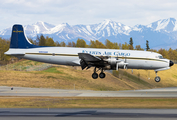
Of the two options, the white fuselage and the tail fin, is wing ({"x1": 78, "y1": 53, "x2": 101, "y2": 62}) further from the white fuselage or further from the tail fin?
the tail fin

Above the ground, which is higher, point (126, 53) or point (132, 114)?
point (126, 53)

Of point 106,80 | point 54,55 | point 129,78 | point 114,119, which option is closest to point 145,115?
point 114,119

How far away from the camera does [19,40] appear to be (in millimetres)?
47375

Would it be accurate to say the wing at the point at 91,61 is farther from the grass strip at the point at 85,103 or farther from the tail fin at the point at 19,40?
the tail fin at the point at 19,40

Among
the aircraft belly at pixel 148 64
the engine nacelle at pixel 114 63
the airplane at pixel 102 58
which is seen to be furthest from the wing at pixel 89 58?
the aircraft belly at pixel 148 64

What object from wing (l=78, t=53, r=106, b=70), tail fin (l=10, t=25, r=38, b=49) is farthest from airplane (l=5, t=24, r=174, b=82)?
tail fin (l=10, t=25, r=38, b=49)

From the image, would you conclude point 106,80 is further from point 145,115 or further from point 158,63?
point 145,115

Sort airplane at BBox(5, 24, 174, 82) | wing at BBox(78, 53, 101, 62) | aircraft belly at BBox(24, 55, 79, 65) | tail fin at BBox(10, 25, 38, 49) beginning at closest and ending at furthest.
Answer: wing at BBox(78, 53, 101, 62) < airplane at BBox(5, 24, 174, 82) < aircraft belly at BBox(24, 55, 79, 65) < tail fin at BBox(10, 25, 38, 49)

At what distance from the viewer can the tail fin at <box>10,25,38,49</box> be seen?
47.0 m

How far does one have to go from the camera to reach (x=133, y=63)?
144 ft

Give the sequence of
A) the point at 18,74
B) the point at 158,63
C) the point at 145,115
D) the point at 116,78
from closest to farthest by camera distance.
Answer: the point at 145,115 < the point at 158,63 < the point at 18,74 < the point at 116,78

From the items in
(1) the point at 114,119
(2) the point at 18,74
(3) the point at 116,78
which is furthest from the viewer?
(3) the point at 116,78

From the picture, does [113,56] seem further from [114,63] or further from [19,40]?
[19,40]

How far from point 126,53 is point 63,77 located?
127 ft
